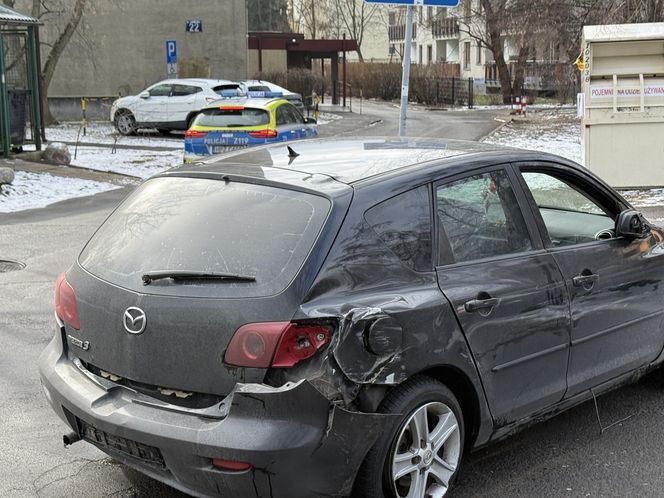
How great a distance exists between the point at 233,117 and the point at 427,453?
12.1 m

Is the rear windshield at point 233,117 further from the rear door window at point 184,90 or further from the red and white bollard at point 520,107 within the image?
the red and white bollard at point 520,107

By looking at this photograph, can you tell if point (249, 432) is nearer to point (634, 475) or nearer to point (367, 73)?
point (634, 475)

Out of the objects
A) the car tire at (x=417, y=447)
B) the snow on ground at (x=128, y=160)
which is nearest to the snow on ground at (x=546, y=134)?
the snow on ground at (x=128, y=160)

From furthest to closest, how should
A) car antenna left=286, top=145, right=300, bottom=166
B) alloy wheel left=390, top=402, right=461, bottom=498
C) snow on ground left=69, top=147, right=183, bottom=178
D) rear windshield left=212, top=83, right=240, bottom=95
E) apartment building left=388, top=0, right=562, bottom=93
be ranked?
apartment building left=388, top=0, right=562, bottom=93, rear windshield left=212, top=83, right=240, bottom=95, snow on ground left=69, top=147, right=183, bottom=178, car antenna left=286, top=145, right=300, bottom=166, alloy wheel left=390, top=402, right=461, bottom=498

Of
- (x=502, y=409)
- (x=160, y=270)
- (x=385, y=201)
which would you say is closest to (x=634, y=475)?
(x=502, y=409)

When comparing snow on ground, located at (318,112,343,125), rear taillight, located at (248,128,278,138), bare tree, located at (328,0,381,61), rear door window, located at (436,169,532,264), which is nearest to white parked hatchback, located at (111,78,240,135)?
snow on ground, located at (318,112,343,125)

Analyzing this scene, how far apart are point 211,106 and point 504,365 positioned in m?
12.0

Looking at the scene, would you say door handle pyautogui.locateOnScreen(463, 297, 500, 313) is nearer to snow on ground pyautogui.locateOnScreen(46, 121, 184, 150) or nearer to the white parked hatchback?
snow on ground pyautogui.locateOnScreen(46, 121, 184, 150)

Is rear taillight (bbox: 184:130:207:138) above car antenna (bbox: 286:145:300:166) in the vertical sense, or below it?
below

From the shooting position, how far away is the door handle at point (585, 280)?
4.19m

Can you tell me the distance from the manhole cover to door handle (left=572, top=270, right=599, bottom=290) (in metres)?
6.30

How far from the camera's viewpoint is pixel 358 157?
4.14 m

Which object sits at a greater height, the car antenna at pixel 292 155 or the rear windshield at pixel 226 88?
the rear windshield at pixel 226 88

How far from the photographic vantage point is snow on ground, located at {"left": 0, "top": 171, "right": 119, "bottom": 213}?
13.4m
